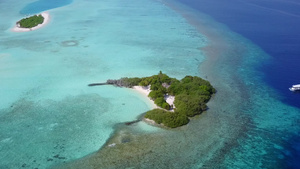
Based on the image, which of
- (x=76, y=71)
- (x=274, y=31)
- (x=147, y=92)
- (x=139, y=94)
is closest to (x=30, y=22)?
(x=76, y=71)

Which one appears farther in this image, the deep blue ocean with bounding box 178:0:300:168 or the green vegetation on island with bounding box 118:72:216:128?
the deep blue ocean with bounding box 178:0:300:168

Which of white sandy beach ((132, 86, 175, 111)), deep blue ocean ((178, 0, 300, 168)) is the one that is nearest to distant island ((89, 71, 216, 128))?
white sandy beach ((132, 86, 175, 111))

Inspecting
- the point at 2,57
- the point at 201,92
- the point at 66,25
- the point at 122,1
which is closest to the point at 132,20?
the point at 66,25

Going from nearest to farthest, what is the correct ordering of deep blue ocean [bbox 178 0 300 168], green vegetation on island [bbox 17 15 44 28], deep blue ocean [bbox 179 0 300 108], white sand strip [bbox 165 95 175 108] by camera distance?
white sand strip [bbox 165 95 175 108] < deep blue ocean [bbox 178 0 300 168] < deep blue ocean [bbox 179 0 300 108] < green vegetation on island [bbox 17 15 44 28]

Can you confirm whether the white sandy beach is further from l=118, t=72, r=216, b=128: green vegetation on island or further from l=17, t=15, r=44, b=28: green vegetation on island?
l=17, t=15, r=44, b=28: green vegetation on island

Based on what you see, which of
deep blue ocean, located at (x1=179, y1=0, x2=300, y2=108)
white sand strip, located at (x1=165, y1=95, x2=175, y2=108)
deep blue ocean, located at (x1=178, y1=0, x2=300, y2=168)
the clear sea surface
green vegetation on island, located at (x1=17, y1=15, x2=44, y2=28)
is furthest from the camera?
green vegetation on island, located at (x1=17, y1=15, x2=44, y2=28)

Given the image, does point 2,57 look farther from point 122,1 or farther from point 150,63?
point 122,1

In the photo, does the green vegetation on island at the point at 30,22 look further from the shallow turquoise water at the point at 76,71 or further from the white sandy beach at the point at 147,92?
the white sandy beach at the point at 147,92

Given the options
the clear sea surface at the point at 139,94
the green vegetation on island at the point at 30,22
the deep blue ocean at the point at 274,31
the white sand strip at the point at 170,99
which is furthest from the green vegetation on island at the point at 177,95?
the green vegetation on island at the point at 30,22
